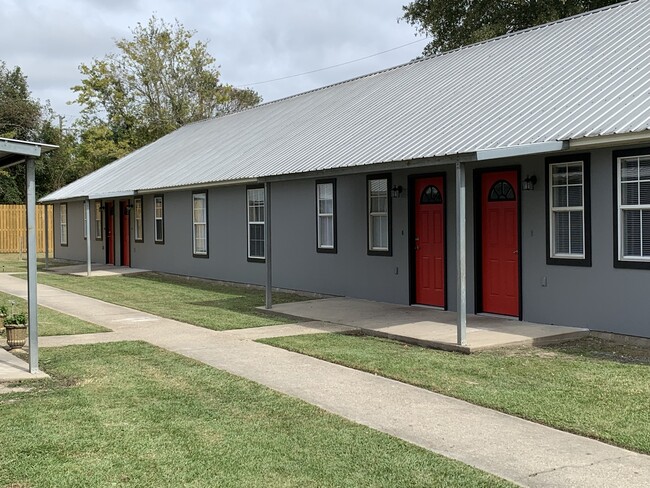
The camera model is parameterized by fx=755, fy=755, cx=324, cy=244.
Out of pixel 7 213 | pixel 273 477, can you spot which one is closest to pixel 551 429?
pixel 273 477

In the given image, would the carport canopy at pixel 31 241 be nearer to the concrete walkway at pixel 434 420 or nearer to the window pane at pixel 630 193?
the concrete walkway at pixel 434 420

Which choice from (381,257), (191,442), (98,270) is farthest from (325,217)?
(98,270)

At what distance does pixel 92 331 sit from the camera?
11656 millimetres

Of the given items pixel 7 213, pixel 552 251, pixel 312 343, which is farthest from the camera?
pixel 7 213

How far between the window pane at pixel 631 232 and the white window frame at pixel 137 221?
60.4ft

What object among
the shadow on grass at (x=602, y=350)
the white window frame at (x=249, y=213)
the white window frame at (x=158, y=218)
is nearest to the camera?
the shadow on grass at (x=602, y=350)

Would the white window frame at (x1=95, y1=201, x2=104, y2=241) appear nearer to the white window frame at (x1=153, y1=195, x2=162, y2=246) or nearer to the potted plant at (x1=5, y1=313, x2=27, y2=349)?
the white window frame at (x1=153, y1=195, x2=162, y2=246)

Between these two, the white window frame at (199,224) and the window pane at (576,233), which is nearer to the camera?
the window pane at (576,233)

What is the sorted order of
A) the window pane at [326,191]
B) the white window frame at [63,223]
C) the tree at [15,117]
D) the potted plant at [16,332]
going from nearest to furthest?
the potted plant at [16,332] < the window pane at [326,191] < the white window frame at [63,223] < the tree at [15,117]

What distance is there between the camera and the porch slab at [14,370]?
26.0 ft

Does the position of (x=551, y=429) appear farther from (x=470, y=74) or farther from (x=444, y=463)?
(x=470, y=74)

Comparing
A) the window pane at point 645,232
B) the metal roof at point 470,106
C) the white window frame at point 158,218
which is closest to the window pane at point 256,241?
the metal roof at point 470,106

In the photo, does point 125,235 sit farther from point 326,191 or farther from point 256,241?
point 326,191

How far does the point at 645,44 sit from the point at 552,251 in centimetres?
361
